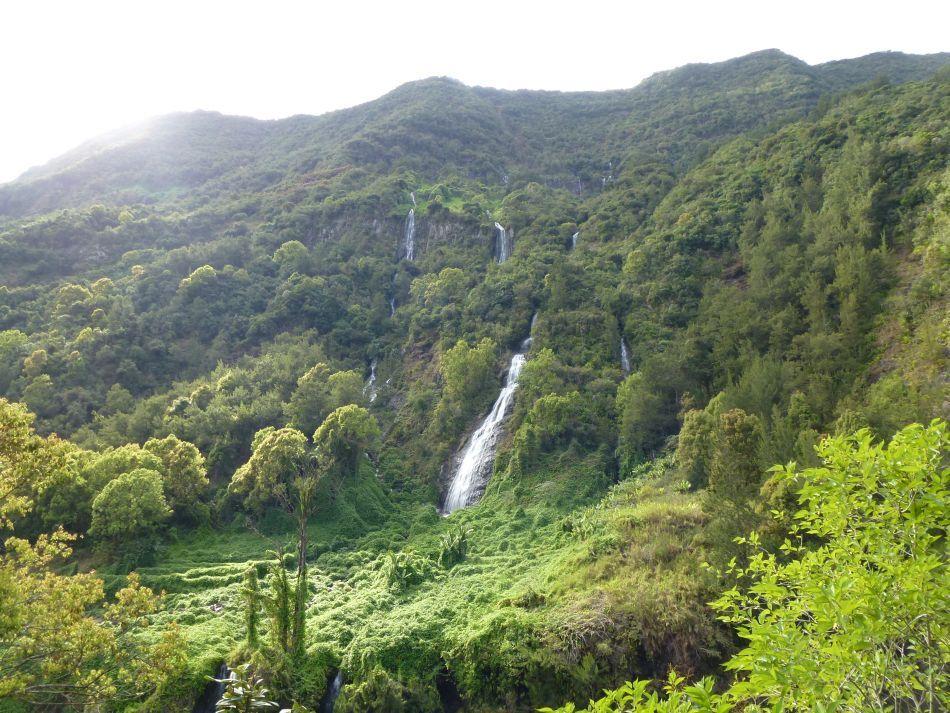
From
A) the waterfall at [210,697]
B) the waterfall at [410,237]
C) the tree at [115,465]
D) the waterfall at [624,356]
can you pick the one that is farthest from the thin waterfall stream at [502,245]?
the waterfall at [210,697]

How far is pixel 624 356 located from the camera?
3112 cm

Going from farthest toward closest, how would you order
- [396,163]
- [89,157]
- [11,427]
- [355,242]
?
1. [89,157]
2. [396,163]
3. [355,242]
4. [11,427]

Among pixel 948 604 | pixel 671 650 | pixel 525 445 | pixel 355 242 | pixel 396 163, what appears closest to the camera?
pixel 948 604

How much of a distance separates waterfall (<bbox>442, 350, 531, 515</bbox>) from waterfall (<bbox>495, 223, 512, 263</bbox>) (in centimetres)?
2319

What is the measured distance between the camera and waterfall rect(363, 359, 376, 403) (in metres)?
39.7

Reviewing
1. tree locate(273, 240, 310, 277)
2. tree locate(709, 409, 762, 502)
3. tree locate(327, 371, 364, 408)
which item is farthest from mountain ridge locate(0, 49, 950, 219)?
tree locate(709, 409, 762, 502)

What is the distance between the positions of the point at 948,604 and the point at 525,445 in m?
22.0

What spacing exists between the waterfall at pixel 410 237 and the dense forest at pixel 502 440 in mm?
360

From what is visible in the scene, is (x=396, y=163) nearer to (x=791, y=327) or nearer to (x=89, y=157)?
(x=89, y=157)

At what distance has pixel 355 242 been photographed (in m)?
57.8

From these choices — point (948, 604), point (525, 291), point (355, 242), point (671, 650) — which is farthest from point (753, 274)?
point (355, 242)

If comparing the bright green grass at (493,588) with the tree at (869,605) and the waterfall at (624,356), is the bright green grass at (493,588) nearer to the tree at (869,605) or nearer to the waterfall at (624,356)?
the tree at (869,605)

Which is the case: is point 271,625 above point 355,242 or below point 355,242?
below

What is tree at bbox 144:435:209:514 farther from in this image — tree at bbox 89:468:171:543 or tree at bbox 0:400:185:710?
tree at bbox 0:400:185:710
